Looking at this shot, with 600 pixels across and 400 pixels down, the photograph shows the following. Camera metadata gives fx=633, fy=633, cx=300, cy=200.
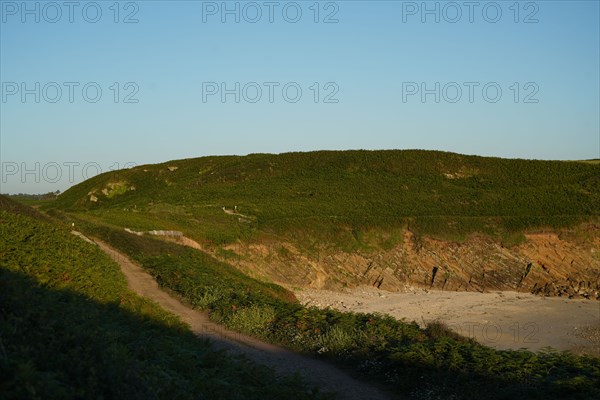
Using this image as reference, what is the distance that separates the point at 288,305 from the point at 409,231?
2836cm

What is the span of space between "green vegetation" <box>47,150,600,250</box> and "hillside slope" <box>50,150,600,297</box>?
0.57ft

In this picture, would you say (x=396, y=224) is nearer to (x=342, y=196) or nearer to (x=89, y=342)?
(x=342, y=196)

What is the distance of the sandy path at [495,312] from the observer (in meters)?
32.6

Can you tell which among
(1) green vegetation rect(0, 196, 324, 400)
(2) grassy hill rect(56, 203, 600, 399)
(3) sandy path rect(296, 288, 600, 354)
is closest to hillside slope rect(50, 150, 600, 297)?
(3) sandy path rect(296, 288, 600, 354)

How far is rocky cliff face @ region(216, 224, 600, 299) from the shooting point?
46.0 m

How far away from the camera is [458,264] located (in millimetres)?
49531

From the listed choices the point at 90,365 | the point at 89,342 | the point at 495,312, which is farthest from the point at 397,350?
the point at 495,312

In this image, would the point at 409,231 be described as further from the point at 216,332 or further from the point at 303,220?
the point at 216,332


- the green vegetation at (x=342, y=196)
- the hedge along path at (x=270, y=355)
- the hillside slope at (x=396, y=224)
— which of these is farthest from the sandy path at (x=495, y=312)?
the hedge along path at (x=270, y=355)

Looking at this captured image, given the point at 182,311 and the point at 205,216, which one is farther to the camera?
the point at 205,216

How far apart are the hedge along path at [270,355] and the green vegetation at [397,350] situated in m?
0.57

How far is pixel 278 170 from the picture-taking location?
244 feet

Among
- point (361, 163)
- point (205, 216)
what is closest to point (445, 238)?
point (205, 216)

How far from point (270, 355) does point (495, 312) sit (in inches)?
1046
